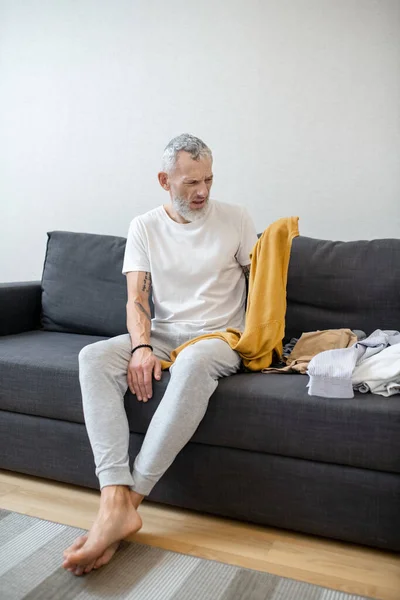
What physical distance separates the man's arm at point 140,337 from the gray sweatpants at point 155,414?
0.05 m

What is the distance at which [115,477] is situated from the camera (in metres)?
1.66

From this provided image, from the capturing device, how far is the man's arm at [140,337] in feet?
6.12

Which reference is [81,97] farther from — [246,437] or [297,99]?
[246,437]

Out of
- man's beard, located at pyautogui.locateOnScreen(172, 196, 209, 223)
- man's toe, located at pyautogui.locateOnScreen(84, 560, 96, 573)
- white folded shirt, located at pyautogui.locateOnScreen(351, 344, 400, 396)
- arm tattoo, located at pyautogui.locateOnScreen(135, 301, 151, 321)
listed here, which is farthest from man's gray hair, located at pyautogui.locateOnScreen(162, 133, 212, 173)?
man's toe, located at pyautogui.locateOnScreen(84, 560, 96, 573)

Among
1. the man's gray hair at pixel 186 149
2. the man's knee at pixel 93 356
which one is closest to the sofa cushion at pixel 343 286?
the man's gray hair at pixel 186 149

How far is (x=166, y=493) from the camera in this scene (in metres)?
1.89

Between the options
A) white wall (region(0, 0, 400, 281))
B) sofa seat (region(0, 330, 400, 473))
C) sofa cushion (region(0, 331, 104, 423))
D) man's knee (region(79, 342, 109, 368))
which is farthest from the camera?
white wall (region(0, 0, 400, 281))

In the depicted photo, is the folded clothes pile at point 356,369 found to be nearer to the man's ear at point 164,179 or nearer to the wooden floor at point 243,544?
the wooden floor at point 243,544

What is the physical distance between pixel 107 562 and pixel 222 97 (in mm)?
1937

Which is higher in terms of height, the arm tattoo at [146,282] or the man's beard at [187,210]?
the man's beard at [187,210]

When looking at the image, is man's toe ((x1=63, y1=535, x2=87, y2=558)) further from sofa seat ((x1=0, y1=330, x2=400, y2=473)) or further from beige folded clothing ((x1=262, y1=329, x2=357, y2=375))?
beige folded clothing ((x1=262, y1=329, x2=357, y2=375))

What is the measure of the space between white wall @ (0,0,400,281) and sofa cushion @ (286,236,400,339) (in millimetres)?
339

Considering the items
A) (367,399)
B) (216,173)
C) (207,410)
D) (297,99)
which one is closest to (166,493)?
(207,410)

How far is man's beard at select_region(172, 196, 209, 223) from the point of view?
6.95 ft
